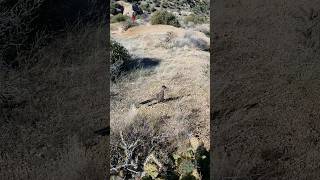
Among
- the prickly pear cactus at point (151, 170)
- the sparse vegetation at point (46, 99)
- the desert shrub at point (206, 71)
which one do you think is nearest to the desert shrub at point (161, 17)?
the desert shrub at point (206, 71)

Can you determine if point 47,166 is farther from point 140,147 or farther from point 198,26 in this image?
point 198,26

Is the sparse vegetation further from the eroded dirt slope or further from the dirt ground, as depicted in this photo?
the eroded dirt slope

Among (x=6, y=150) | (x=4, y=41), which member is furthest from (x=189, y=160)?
(x=4, y=41)

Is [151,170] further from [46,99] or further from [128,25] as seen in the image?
[128,25]

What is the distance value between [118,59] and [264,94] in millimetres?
3250

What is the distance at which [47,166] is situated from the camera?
509 cm

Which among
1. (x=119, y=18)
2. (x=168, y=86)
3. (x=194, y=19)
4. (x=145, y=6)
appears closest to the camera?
(x=168, y=86)

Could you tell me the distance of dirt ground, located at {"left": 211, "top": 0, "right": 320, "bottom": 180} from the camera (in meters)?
5.50

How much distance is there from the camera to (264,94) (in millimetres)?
6305

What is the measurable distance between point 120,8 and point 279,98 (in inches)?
193

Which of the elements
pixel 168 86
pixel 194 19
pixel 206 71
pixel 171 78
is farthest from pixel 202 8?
pixel 168 86

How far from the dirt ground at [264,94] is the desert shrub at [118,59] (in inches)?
68.1

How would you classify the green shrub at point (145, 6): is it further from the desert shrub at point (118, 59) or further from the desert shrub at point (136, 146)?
the desert shrub at point (136, 146)

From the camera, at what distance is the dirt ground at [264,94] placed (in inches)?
217
